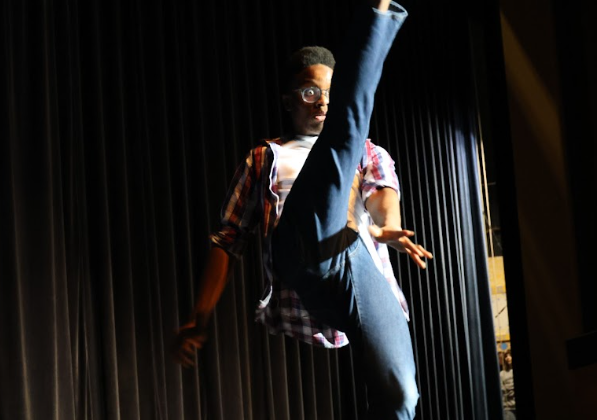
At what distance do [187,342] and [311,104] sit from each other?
0.70 metres

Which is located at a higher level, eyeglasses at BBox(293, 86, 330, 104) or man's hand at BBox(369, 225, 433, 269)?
eyeglasses at BBox(293, 86, 330, 104)

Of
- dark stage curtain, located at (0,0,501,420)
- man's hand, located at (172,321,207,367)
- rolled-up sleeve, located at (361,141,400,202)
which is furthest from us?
dark stage curtain, located at (0,0,501,420)

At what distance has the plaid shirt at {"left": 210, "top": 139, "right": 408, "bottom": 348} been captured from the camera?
2.02 meters

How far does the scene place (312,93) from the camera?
6.91ft

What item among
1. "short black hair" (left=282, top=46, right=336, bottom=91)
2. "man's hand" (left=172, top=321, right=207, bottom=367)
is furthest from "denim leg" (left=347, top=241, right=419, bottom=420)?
"short black hair" (left=282, top=46, right=336, bottom=91)

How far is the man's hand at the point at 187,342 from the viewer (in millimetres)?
1949

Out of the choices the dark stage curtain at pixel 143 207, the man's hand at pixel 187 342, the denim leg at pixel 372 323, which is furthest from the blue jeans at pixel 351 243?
the dark stage curtain at pixel 143 207

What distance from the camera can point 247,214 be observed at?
218 centimetres

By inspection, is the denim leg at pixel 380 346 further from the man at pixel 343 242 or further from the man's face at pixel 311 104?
the man's face at pixel 311 104

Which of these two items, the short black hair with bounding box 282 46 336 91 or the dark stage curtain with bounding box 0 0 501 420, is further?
the dark stage curtain with bounding box 0 0 501 420

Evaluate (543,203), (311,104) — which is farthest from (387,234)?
(543,203)

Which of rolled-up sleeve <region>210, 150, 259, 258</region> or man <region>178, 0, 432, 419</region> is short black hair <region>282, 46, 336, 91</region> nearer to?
man <region>178, 0, 432, 419</region>

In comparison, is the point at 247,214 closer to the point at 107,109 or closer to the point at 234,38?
the point at 107,109

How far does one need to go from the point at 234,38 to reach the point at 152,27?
18.7 inches
